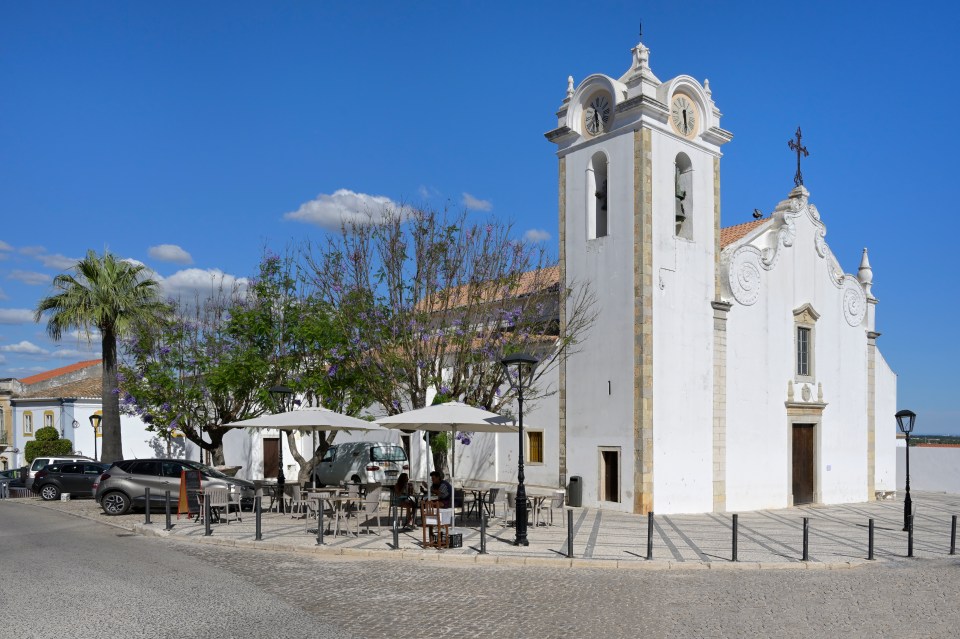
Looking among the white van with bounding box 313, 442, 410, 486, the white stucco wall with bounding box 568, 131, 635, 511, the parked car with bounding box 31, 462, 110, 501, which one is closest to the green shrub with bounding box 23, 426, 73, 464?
the parked car with bounding box 31, 462, 110, 501

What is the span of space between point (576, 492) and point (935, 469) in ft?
70.0

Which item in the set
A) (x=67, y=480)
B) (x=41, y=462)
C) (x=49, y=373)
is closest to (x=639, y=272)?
(x=67, y=480)

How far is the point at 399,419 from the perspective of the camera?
16.4 metres

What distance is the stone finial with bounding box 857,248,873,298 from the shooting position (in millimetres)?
29781

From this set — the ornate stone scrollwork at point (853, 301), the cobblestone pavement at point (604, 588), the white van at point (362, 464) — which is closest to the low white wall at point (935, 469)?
the ornate stone scrollwork at point (853, 301)

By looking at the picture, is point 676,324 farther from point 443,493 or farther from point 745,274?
point 443,493

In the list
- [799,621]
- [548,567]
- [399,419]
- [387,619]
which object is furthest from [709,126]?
[387,619]

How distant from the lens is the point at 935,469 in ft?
115

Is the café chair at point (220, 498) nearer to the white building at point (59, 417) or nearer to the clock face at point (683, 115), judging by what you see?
the clock face at point (683, 115)

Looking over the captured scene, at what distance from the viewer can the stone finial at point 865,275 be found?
2978 centimetres

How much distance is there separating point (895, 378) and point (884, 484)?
13.2ft

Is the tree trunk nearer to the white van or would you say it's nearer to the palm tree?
the palm tree

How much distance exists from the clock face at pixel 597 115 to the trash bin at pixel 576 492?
9578 mm

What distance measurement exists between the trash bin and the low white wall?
1866 centimetres
